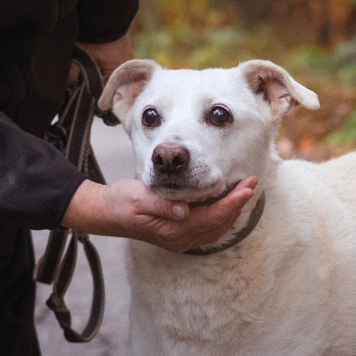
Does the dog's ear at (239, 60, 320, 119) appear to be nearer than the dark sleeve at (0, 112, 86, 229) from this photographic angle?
No

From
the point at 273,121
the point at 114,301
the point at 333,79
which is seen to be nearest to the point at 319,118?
the point at 333,79

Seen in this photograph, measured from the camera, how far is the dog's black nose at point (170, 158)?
267 cm

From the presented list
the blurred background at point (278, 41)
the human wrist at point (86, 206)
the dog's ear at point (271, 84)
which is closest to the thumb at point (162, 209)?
the human wrist at point (86, 206)

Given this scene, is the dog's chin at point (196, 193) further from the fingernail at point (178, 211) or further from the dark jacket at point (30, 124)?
the dark jacket at point (30, 124)

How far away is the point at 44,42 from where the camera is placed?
3.31 m

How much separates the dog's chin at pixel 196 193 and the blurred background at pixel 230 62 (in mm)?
2214

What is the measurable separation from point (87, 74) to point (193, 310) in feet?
3.98

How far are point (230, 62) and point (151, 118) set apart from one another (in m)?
8.79

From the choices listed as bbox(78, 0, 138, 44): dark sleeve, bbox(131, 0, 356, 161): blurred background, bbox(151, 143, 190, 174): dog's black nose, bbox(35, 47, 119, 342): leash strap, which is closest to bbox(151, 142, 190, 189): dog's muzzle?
bbox(151, 143, 190, 174): dog's black nose

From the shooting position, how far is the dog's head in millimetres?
2727

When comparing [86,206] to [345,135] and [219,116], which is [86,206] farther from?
[345,135]

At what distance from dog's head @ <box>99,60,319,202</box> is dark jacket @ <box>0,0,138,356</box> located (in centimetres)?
28

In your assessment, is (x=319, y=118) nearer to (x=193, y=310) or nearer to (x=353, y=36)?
(x=353, y=36)

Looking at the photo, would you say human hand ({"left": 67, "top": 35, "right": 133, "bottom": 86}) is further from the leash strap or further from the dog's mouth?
the dog's mouth
